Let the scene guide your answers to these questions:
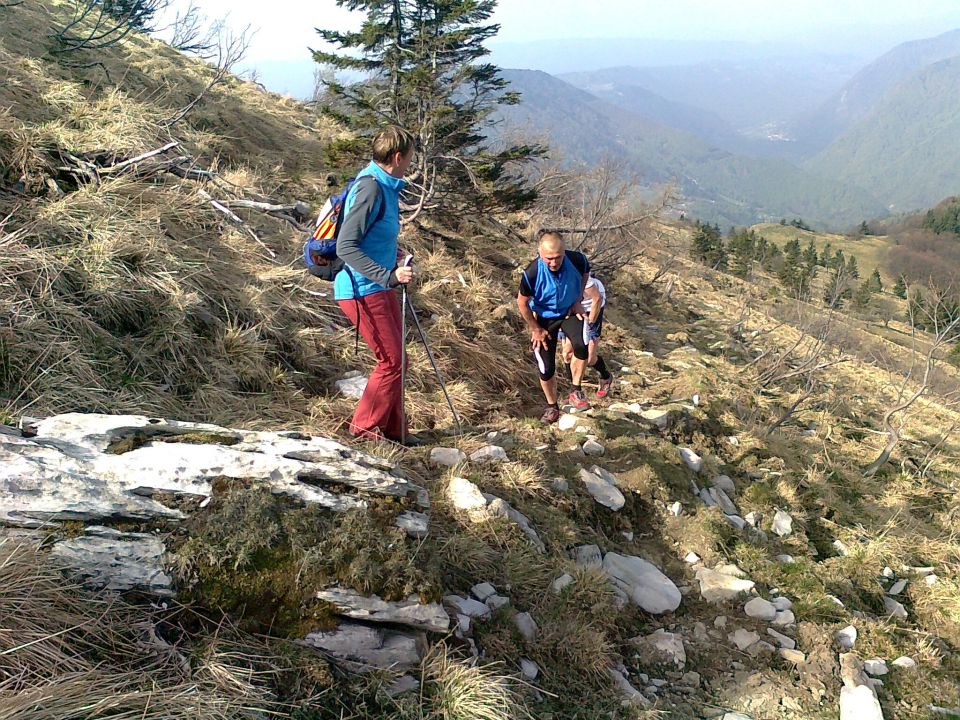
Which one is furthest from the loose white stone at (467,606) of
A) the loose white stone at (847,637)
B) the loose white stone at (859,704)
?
the loose white stone at (847,637)

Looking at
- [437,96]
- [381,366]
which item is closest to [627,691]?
[381,366]

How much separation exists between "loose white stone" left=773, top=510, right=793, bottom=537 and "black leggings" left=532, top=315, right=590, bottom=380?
244 centimetres

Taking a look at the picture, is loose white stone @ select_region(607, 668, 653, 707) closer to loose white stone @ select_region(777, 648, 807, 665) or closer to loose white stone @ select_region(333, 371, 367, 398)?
loose white stone @ select_region(777, 648, 807, 665)

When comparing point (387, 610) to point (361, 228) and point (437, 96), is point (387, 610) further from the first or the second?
point (437, 96)

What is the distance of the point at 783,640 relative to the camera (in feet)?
11.6

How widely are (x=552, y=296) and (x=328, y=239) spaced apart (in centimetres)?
238

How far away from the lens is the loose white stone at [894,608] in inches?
169

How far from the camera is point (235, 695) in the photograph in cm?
186

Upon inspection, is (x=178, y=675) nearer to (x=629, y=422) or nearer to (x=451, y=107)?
(x=629, y=422)

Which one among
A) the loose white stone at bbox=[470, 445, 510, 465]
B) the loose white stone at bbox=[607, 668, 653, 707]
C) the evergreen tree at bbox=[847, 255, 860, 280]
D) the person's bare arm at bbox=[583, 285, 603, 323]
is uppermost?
the person's bare arm at bbox=[583, 285, 603, 323]

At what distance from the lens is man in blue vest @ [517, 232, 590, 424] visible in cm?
519

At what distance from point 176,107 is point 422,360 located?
25.4 ft

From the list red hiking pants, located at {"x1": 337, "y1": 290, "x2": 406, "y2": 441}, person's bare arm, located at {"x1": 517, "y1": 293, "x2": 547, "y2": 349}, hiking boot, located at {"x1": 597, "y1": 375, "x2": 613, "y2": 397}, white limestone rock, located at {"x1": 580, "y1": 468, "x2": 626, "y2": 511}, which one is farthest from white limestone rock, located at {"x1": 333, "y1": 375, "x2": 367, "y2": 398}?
hiking boot, located at {"x1": 597, "y1": 375, "x2": 613, "y2": 397}

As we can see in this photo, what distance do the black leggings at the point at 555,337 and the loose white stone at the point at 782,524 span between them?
2441 millimetres
